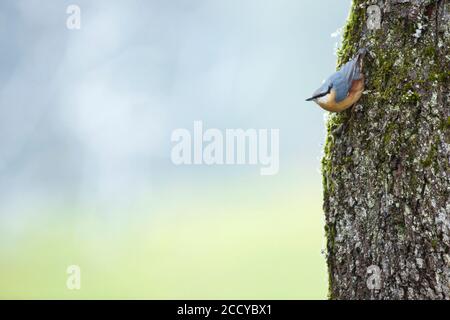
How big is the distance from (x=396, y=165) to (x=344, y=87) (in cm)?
39

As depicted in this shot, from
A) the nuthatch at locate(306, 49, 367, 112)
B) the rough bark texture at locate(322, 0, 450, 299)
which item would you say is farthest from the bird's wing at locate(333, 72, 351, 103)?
the rough bark texture at locate(322, 0, 450, 299)

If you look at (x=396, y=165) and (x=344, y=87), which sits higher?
(x=344, y=87)

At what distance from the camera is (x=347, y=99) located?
260 cm

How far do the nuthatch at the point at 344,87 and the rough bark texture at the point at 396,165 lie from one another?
0.04 meters

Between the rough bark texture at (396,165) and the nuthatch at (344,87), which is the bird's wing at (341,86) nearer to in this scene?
the nuthatch at (344,87)

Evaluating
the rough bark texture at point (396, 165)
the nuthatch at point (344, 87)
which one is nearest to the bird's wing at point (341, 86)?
the nuthatch at point (344, 87)

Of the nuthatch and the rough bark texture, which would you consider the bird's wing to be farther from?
the rough bark texture

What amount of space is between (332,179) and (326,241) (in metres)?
0.28

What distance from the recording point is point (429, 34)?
2.53 metres

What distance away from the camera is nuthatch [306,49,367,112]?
8.48 ft

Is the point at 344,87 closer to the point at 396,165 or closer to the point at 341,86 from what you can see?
the point at 341,86

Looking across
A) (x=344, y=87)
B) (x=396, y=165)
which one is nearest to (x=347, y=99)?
(x=344, y=87)
